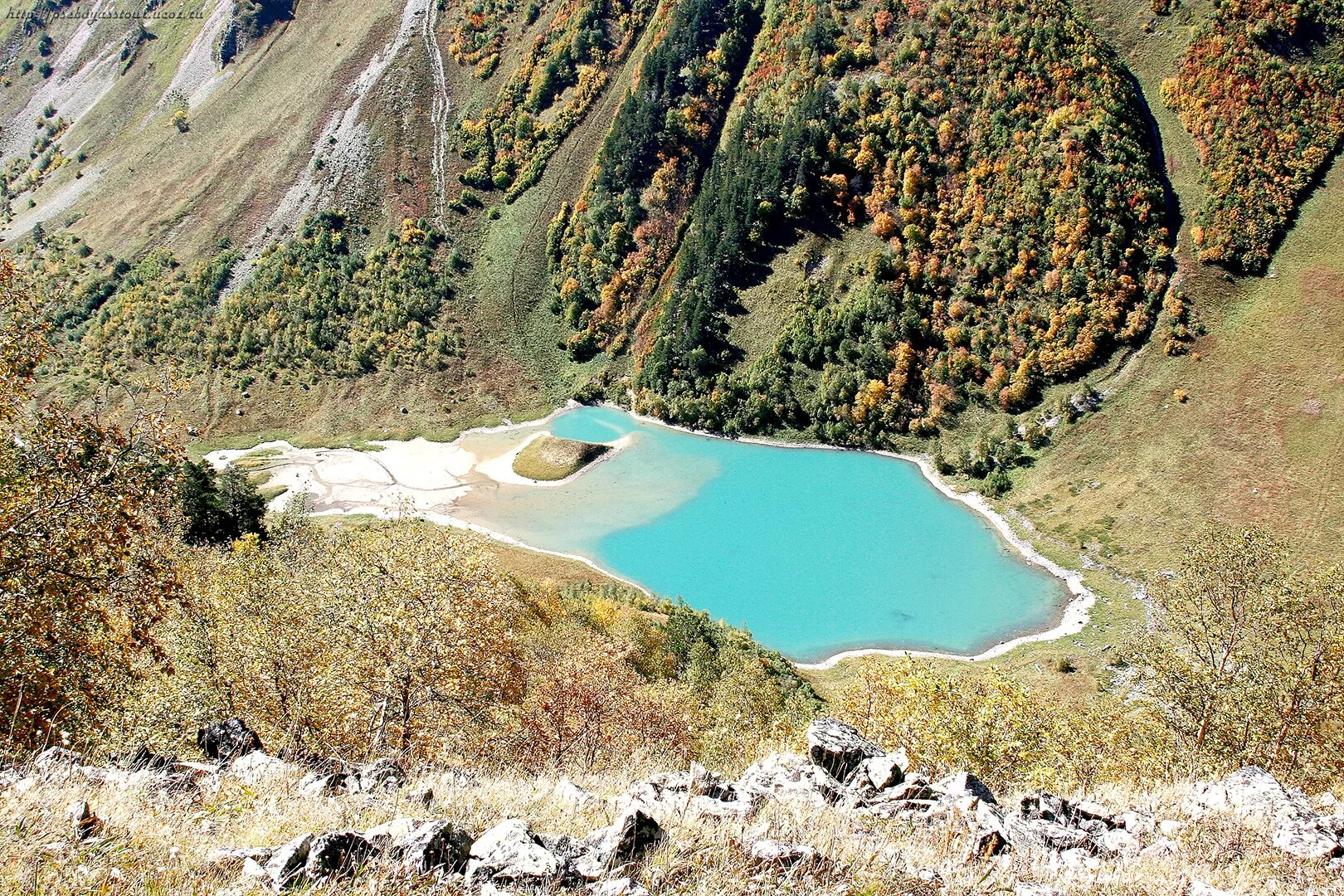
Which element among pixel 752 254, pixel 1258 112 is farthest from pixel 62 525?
pixel 1258 112

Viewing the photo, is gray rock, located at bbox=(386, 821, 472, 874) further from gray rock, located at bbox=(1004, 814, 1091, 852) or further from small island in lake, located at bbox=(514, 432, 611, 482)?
small island in lake, located at bbox=(514, 432, 611, 482)

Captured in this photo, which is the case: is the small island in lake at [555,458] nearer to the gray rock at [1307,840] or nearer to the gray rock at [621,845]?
the gray rock at [621,845]

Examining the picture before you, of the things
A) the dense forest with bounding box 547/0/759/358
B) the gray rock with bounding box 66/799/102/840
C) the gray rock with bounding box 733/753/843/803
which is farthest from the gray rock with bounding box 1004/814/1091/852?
the dense forest with bounding box 547/0/759/358

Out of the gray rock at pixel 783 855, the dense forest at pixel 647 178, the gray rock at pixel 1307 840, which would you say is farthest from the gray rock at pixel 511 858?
the dense forest at pixel 647 178

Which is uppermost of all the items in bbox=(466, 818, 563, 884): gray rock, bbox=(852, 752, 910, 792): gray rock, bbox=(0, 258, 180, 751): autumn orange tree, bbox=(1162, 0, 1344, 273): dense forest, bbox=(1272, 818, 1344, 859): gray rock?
bbox=(1162, 0, 1344, 273): dense forest

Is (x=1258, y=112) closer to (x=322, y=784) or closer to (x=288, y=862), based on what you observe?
(x=322, y=784)

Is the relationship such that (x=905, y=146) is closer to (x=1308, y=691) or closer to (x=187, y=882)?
(x=1308, y=691)
